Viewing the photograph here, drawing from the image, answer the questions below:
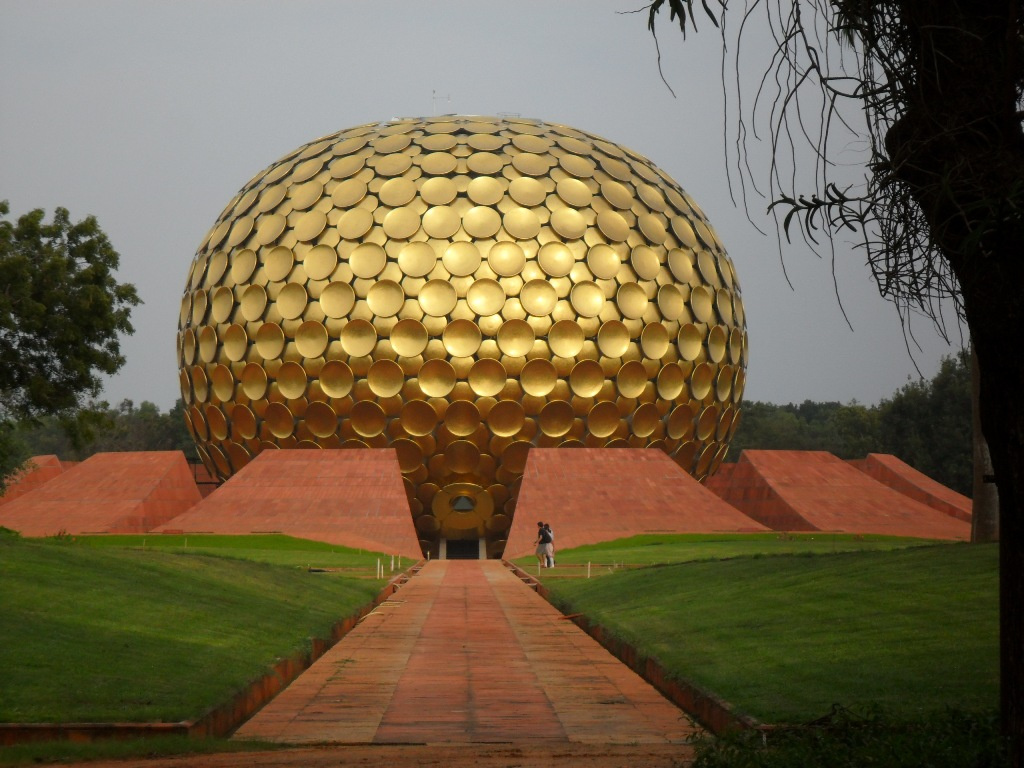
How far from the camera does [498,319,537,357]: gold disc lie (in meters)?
27.1

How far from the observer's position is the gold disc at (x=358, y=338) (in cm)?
2731

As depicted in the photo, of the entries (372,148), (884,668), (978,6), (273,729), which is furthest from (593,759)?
(372,148)

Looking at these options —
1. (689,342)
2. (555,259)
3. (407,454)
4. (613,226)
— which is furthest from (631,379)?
(407,454)

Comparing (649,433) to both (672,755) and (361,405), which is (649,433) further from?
(672,755)

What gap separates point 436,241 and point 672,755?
22717 millimetres

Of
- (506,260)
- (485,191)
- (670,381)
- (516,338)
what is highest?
(485,191)

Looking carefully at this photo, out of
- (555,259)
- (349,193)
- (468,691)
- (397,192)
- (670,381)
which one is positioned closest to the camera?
(468,691)

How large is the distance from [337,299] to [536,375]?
4.76m

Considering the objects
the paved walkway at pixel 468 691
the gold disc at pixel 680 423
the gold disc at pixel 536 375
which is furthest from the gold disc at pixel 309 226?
the paved walkway at pixel 468 691

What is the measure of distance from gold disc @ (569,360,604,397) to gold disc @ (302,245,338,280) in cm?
589

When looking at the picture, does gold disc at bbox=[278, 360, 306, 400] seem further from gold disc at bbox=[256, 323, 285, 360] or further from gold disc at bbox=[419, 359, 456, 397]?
gold disc at bbox=[419, 359, 456, 397]

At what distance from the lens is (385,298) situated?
1080 inches

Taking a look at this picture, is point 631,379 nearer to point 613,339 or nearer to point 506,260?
point 613,339

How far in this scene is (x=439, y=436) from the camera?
27.2m
